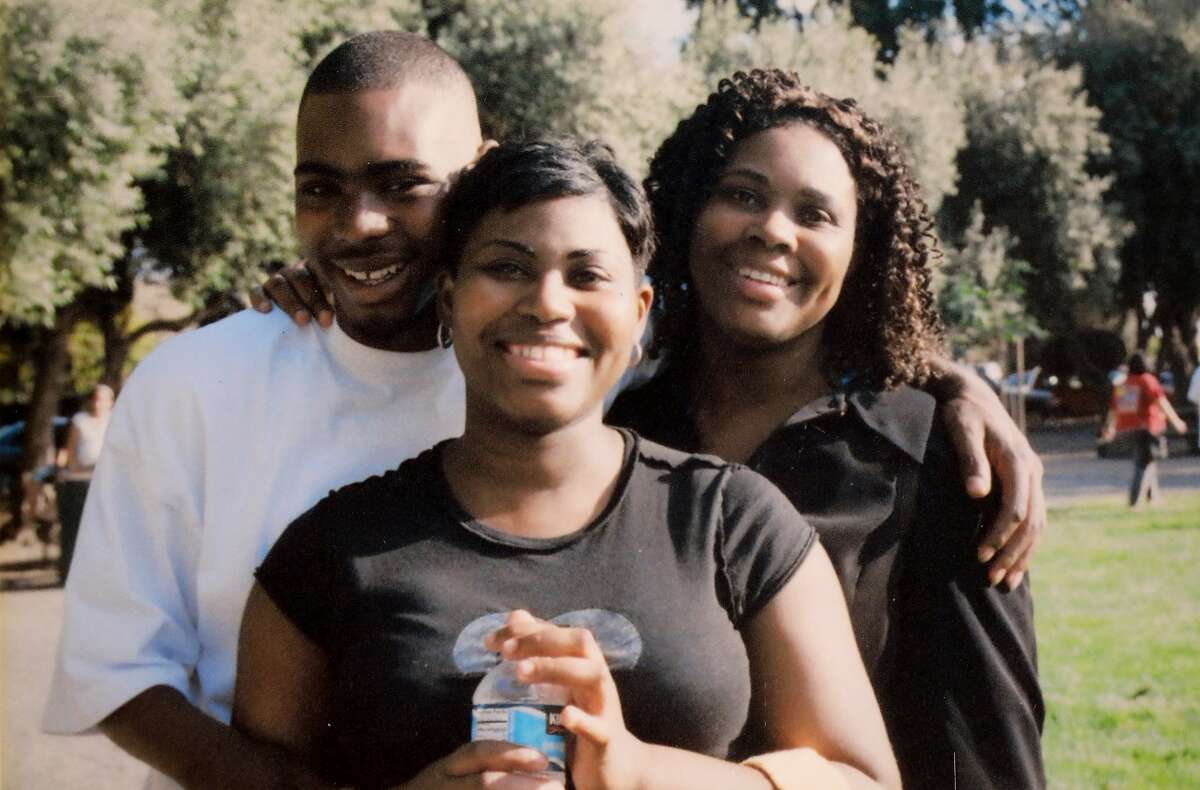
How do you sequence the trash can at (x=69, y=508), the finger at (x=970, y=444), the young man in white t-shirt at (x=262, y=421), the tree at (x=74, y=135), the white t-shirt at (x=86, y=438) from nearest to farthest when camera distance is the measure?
1. the young man in white t-shirt at (x=262, y=421)
2. the finger at (x=970, y=444)
3. the trash can at (x=69, y=508)
4. the tree at (x=74, y=135)
5. the white t-shirt at (x=86, y=438)

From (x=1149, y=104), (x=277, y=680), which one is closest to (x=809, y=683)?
(x=277, y=680)

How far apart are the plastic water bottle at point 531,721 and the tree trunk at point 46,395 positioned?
16873 mm

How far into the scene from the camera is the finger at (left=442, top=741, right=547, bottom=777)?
1.80 meters

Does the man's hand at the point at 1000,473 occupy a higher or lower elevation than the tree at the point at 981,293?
lower

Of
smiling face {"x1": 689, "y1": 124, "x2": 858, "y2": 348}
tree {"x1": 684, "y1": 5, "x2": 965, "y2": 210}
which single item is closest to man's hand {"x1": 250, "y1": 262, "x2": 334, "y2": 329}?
smiling face {"x1": 689, "y1": 124, "x2": 858, "y2": 348}

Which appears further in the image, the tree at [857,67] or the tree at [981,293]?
the tree at [857,67]

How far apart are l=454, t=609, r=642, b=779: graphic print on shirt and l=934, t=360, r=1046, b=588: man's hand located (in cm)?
86

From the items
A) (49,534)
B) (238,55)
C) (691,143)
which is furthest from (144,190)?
(691,143)

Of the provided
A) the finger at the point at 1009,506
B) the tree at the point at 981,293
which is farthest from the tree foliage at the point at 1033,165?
the finger at the point at 1009,506

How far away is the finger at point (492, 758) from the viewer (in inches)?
70.8

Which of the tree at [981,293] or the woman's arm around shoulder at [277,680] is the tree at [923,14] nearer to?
the tree at [981,293]

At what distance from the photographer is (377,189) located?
241 cm

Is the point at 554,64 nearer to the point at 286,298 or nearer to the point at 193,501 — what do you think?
the point at 286,298

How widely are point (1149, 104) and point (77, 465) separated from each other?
25629mm
